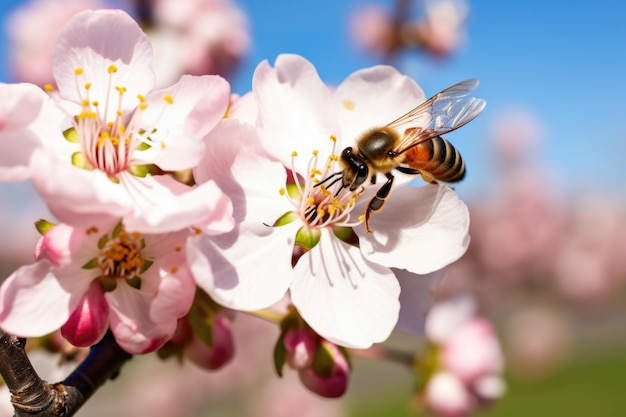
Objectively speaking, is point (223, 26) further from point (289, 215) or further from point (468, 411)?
point (289, 215)

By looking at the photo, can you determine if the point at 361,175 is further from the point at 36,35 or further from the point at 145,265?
the point at 36,35

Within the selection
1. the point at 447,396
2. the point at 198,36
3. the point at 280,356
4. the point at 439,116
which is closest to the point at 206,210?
the point at 280,356

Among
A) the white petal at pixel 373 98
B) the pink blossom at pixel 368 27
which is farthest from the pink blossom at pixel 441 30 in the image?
the white petal at pixel 373 98

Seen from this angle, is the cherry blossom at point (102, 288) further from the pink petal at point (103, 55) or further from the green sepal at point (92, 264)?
the pink petal at point (103, 55)

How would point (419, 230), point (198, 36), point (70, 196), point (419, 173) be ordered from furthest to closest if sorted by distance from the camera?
point (198, 36)
point (419, 173)
point (419, 230)
point (70, 196)

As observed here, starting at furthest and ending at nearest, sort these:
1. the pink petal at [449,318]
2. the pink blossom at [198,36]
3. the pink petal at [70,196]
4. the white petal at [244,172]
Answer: the pink blossom at [198,36]
the pink petal at [449,318]
the white petal at [244,172]
the pink petal at [70,196]
